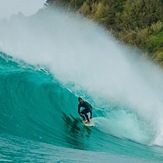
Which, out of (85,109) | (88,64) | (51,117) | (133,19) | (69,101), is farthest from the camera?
(133,19)

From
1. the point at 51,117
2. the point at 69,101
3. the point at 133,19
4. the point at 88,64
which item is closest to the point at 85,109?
the point at 51,117

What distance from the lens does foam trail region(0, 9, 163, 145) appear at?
19.5 meters

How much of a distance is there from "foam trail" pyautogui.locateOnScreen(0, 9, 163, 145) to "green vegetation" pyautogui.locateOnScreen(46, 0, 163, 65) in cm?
1292

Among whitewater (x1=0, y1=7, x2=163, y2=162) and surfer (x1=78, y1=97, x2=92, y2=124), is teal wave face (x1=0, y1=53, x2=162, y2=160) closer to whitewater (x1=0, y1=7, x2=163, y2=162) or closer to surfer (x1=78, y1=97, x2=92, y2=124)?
whitewater (x1=0, y1=7, x2=163, y2=162)

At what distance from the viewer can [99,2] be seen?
197 feet

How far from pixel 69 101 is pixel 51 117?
2.47m

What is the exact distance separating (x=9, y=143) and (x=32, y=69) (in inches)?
356

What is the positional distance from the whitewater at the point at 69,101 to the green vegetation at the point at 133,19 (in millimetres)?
14732

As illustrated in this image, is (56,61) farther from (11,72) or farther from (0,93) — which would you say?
(0,93)

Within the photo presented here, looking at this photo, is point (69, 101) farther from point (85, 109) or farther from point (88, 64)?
point (88, 64)

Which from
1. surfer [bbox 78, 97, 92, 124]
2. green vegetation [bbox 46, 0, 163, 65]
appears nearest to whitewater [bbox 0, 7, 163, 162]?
surfer [bbox 78, 97, 92, 124]

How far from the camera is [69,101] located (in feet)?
55.8

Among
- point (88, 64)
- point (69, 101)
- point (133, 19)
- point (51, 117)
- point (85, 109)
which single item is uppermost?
point (133, 19)

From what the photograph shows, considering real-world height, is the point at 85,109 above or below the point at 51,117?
above
